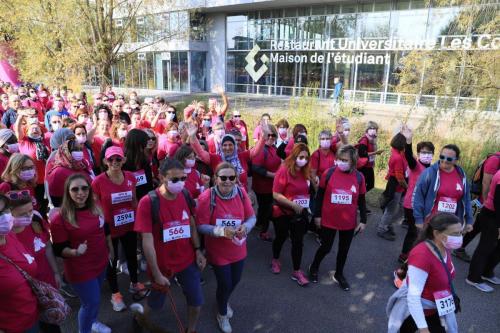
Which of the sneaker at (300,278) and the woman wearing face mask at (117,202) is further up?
the woman wearing face mask at (117,202)

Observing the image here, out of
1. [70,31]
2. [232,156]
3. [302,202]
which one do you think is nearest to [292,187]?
[302,202]

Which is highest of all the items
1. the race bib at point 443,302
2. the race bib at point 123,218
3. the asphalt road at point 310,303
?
the race bib at point 123,218

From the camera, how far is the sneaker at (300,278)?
4715mm

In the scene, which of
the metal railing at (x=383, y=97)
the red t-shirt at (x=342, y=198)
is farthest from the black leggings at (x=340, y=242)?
the metal railing at (x=383, y=97)

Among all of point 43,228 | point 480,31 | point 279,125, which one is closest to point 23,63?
point 279,125

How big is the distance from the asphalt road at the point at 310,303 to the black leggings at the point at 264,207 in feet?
2.49

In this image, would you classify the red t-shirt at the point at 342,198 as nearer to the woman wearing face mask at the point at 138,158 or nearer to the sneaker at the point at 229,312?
the sneaker at the point at 229,312

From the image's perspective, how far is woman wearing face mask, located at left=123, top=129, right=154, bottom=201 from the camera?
448cm

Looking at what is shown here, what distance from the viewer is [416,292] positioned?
2666 mm

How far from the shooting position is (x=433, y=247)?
9.02 feet

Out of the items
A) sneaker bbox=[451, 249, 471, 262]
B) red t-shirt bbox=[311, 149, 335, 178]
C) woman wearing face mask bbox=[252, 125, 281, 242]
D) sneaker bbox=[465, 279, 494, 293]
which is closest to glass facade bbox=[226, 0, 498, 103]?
sneaker bbox=[451, 249, 471, 262]

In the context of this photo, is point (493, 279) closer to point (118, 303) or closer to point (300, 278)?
point (300, 278)

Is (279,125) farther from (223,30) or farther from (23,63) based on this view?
(223,30)

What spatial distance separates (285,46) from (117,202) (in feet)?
86.9
